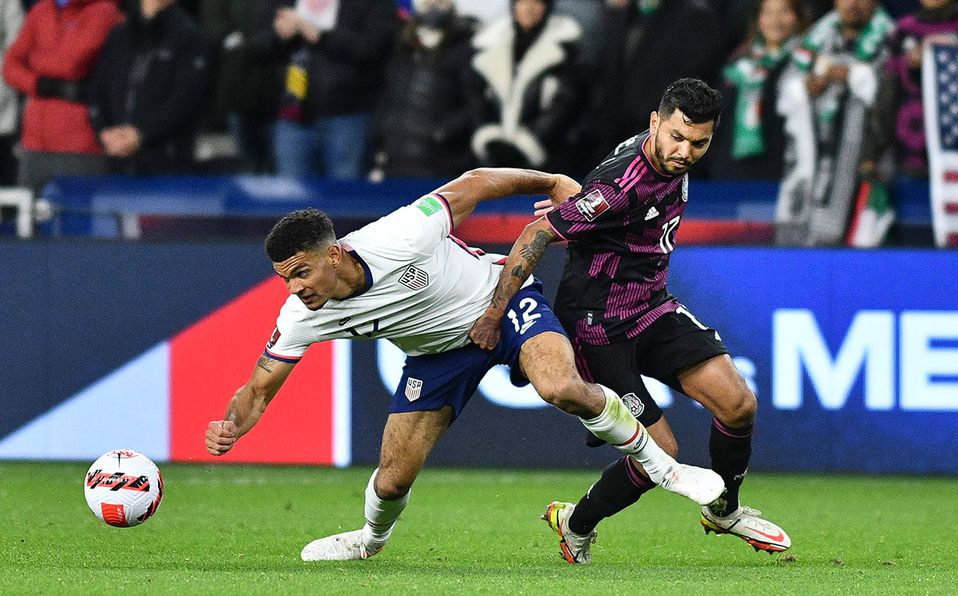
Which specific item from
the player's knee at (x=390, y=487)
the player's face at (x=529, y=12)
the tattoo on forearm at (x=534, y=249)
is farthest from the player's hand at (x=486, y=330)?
the player's face at (x=529, y=12)

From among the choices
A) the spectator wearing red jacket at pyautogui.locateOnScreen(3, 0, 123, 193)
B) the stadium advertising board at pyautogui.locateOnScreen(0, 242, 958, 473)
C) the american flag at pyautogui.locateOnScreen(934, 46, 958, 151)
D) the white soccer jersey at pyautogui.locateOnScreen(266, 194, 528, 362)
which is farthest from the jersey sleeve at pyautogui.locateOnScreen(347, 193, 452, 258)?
Answer: the spectator wearing red jacket at pyautogui.locateOnScreen(3, 0, 123, 193)

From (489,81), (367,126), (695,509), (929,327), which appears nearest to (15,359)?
(367,126)

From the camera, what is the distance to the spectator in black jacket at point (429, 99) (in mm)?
12297

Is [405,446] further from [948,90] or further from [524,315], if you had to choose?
[948,90]

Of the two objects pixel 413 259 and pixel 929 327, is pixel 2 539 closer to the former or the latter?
pixel 413 259

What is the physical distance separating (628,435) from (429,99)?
19.8ft

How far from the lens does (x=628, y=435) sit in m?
6.78

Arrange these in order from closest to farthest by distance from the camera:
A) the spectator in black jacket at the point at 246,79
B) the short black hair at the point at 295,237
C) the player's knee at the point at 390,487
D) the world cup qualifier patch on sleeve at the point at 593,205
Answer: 1. the short black hair at the point at 295,237
2. the world cup qualifier patch on sleeve at the point at 593,205
3. the player's knee at the point at 390,487
4. the spectator in black jacket at the point at 246,79

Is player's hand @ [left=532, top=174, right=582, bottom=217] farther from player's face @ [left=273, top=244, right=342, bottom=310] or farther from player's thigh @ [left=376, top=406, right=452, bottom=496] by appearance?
player's face @ [left=273, top=244, right=342, bottom=310]

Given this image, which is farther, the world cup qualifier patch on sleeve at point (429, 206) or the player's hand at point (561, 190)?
the player's hand at point (561, 190)

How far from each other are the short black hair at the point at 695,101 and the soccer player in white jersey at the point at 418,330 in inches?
31.4

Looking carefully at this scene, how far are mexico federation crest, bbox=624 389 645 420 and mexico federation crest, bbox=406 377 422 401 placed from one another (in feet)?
3.10

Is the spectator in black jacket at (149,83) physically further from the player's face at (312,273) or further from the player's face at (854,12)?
the player's face at (312,273)

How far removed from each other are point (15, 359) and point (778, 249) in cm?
541
